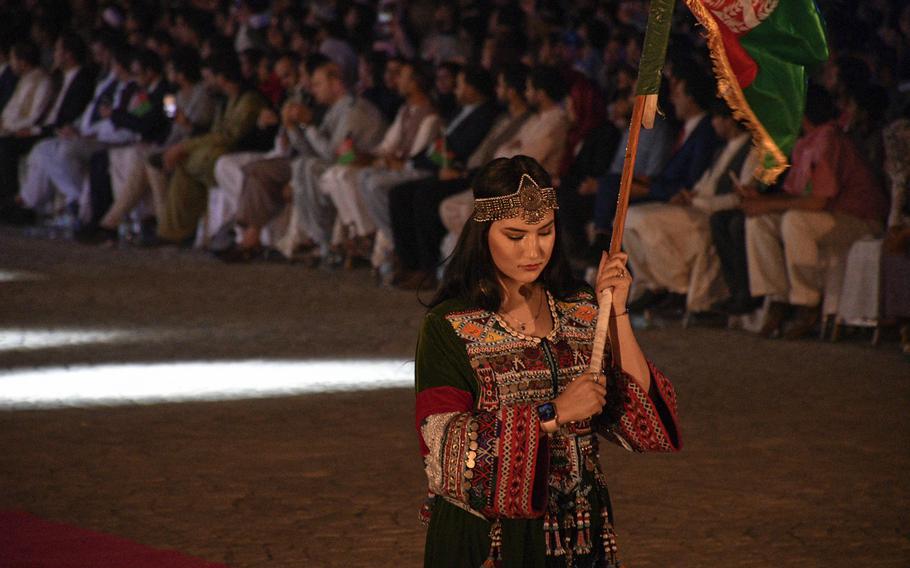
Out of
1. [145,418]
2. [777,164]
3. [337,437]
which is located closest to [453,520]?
[777,164]

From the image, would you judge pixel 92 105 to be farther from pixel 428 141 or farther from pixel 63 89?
pixel 428 141

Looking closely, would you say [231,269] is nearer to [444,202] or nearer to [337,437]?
[444,202]

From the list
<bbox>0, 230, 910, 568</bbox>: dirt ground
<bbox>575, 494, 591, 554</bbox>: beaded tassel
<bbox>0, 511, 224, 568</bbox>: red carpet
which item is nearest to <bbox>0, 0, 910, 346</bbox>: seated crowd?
<bbox>0, 230, 910, 568</bbox>: dirt ground

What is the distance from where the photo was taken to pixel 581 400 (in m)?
3.23

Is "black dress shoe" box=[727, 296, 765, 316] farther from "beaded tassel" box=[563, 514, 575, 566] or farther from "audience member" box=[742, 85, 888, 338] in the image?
"beaded tassel" box=[563, 514, 575, 566]

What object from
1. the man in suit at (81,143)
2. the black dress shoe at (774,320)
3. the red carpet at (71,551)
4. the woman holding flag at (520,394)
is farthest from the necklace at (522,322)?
the man in suit at (81,143)

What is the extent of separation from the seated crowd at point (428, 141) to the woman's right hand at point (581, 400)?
5441 mm

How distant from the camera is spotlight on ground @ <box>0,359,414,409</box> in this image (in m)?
7.88

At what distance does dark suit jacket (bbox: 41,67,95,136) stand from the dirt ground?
825cm

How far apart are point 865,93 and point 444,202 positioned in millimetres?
3649

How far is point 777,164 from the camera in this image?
3602 mm

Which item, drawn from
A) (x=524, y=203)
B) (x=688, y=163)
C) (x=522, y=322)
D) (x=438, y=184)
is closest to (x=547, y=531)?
(x=522, y=322)

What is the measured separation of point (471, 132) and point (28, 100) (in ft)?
27.1

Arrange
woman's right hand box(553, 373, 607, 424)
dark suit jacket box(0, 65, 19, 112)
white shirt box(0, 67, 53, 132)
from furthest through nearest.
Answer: dark suit jacket box(0, 65, 19, 112) < white shirt box(0, 67, 53, 132) < woman's right hand box(553, 373, 607, 424)
